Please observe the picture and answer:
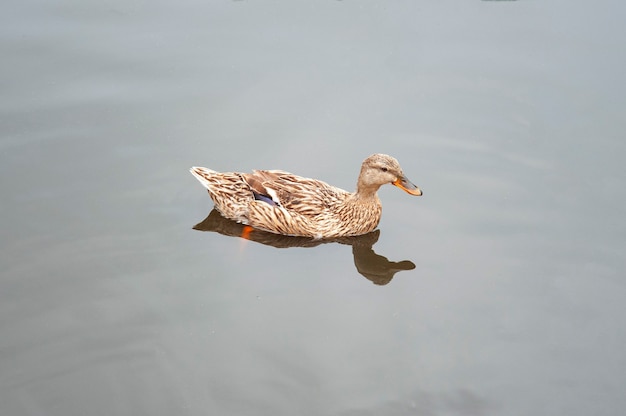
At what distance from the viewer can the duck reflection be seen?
27.0ft

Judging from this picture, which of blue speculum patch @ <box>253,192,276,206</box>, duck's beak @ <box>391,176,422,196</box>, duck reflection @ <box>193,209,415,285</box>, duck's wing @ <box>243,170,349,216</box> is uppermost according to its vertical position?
duck's beak @ <box>391,176,422,196</box>

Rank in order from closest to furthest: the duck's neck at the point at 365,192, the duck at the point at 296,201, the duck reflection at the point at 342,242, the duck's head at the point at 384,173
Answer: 1. the duck reflection at the point at 342,242
2. the duck's head at the point at 384,173
3. the duck at the point at 296,201
4. the duck's neck at the point at 365,192

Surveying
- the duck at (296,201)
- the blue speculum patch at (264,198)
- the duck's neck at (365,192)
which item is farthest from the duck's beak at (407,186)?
the blue speculum patch at (264,198)

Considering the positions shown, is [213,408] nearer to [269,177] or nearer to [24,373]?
[24,373]

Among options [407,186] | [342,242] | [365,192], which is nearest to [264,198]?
[342,242]

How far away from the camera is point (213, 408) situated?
6578 millimetres

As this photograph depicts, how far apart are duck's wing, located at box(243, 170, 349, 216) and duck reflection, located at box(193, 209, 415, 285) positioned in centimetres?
32

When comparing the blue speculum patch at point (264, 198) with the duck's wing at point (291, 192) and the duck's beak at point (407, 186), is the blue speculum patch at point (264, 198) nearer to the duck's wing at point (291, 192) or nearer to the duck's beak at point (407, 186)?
the duck's wing at point (291, 192)

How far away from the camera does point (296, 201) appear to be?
8.66m

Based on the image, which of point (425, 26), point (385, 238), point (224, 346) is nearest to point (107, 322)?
point (224, 346)

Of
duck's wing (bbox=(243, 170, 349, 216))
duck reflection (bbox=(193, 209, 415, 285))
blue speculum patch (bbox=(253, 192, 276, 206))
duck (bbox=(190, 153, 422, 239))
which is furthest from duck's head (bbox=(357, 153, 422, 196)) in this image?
blue speculum patch (bbox=(253, 192, 276, 206))

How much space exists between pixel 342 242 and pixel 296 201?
62 centimetres

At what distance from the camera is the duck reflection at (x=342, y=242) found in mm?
8242

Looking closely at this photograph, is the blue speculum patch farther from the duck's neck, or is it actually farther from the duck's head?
the duck's head
